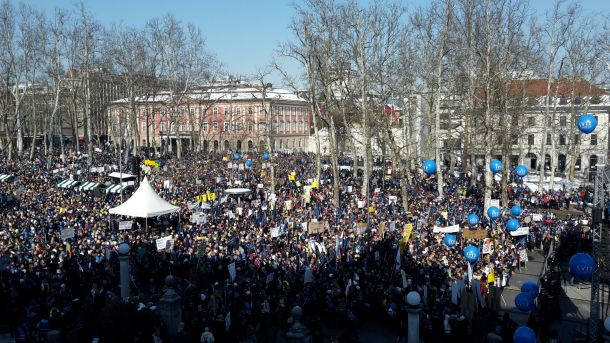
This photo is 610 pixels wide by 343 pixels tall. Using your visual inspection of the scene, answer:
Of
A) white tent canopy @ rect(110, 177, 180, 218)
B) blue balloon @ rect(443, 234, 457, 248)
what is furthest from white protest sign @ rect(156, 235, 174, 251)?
blue balloon @ rect(443, 234, 457, 248)

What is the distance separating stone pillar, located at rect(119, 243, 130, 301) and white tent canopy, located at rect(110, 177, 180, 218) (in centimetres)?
689

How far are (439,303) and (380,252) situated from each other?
5427mm

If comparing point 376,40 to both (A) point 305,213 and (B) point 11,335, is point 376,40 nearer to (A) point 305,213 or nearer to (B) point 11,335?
(A) point 305,213

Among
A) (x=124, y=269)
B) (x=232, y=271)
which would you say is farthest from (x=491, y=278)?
(x=124, y=269)

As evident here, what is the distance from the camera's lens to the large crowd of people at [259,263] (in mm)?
11422

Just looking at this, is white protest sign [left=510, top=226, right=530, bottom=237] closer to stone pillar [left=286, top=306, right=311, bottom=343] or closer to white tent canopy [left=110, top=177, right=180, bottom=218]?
stone pillar [left=286, top=306, right=311, bottom=343]

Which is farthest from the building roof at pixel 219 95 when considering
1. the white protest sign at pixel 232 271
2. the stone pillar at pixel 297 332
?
the stone pillar at pixel 297 332

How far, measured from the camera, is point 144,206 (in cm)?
2036

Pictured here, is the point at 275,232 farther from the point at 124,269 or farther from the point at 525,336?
the point at 525,336

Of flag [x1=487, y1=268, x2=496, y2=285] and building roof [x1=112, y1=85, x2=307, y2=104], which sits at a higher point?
building roof [x1=112, y1=85, x2=307, y2=104]

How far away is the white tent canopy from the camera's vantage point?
790 inches

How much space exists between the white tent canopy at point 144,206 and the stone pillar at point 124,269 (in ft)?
22.6

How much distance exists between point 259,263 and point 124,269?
4014 millimetres

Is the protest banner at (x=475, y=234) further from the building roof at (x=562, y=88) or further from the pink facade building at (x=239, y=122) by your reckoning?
the pink facade building at (x=239, y=122)
